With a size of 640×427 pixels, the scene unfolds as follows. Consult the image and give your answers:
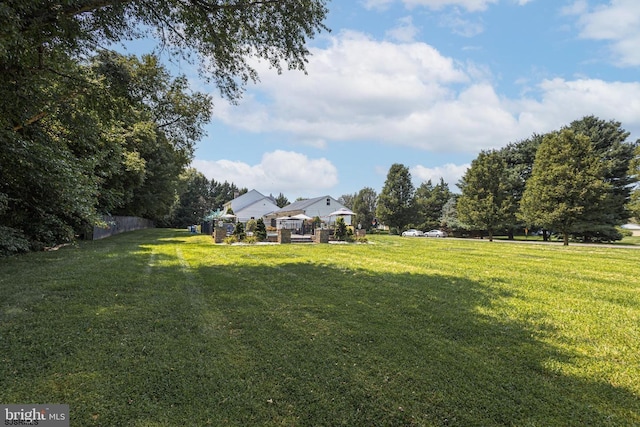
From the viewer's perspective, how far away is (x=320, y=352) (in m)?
3.40

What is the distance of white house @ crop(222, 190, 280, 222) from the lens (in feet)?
169

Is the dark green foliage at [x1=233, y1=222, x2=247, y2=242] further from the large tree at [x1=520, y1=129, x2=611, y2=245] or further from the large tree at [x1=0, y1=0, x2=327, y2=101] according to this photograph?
the large tree at [x1=520, y1=129, x2=611, y2=245]

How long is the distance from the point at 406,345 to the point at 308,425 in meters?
1.67

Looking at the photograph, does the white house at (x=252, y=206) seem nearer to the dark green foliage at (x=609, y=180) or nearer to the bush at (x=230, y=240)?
the bush at (x=230, y=240)

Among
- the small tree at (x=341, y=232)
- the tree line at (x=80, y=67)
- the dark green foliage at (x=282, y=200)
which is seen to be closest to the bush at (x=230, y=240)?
the small tree at (x=341, y=232)

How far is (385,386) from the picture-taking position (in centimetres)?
276

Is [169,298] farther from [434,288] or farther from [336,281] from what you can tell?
[434,288]

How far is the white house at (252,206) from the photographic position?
5150cm

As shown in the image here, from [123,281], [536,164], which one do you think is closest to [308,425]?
[123,281]

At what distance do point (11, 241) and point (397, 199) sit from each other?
3970 cm

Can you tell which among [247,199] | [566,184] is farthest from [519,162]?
[247,199]

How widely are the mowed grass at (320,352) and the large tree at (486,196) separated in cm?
2290

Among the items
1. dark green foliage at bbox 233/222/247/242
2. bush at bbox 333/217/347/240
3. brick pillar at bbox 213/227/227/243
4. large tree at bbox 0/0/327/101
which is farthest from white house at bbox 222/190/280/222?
large tree at bbox 0/0/327/101

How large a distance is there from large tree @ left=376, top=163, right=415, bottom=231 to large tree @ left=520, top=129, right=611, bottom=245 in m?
19.3
